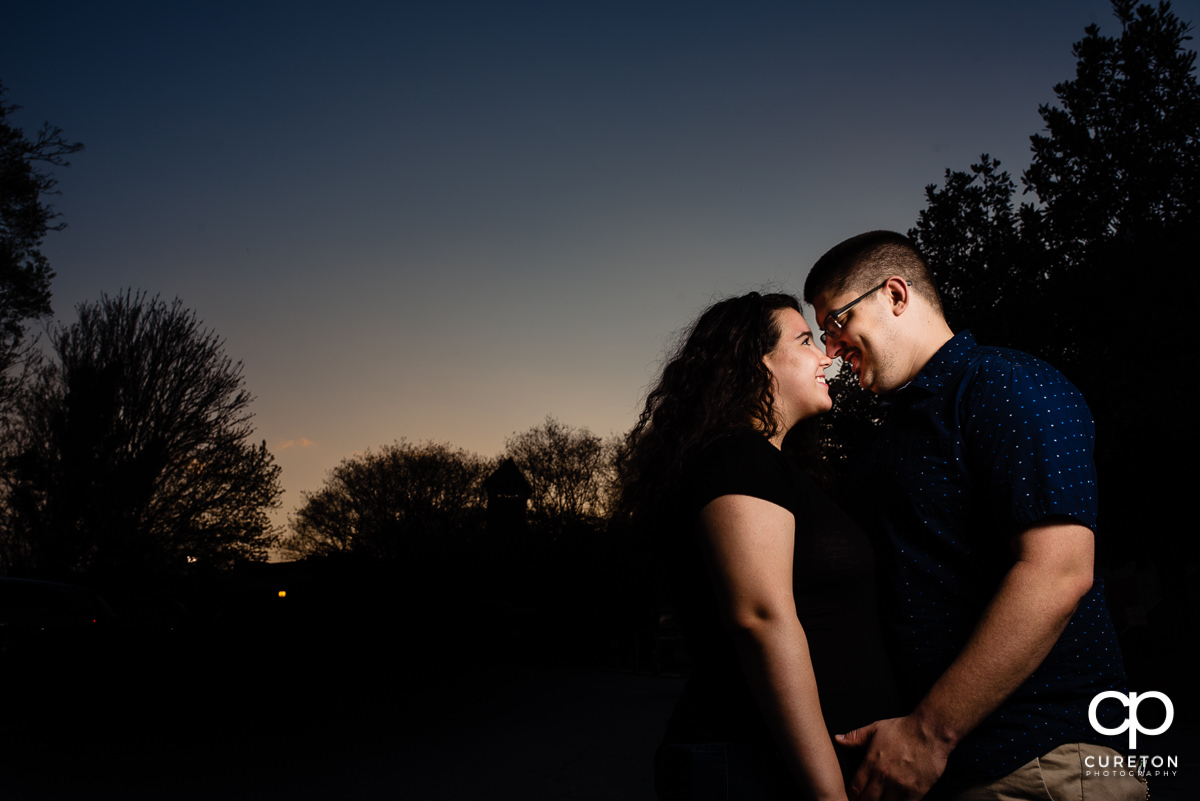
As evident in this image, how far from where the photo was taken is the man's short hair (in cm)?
218

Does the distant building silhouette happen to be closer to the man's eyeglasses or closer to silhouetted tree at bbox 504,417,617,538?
silhouetted tree at bbox 504,417,617,538

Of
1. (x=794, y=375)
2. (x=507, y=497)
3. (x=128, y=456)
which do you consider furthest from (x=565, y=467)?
(x=794, y=375)

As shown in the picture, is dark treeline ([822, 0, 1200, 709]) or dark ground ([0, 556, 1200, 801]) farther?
dark treeline ([822, 0, 1200, 709])

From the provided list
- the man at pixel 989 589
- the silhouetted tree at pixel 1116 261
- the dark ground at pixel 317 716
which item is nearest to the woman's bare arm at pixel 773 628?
the man at pixel 989 589

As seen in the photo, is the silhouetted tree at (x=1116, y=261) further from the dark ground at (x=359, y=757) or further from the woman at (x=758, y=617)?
the woman at (x=758, y=617)

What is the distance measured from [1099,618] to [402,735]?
965 cm

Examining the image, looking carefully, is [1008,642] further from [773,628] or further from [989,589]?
[773,628]

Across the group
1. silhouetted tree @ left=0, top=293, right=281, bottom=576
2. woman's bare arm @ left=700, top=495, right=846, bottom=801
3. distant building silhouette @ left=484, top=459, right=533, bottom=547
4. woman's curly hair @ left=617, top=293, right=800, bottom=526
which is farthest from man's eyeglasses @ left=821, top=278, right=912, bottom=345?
distant building silhouette @ left=484, top=459, right=533, bottom=547

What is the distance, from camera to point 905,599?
181 centimetres

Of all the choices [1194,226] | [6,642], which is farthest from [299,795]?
[1194,226]

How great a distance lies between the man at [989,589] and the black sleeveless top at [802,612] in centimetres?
6

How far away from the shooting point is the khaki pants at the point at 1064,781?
162cm

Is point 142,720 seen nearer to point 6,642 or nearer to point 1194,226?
point 6,642

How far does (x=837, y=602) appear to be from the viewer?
6.04ft
